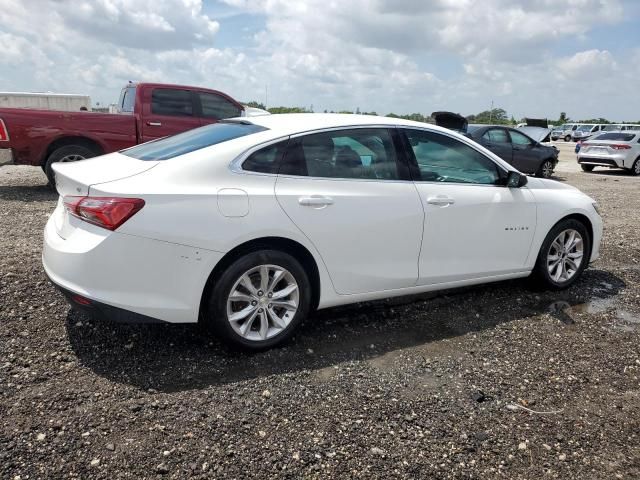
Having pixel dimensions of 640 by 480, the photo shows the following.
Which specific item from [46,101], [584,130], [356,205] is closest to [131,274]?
[356,205]

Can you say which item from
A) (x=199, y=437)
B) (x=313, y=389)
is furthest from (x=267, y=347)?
(x=199, y=437)

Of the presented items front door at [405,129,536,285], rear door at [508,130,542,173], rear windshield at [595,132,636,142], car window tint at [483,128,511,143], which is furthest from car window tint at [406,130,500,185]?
rear windshield at [595,132,636,142]

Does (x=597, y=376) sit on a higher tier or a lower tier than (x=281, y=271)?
lower

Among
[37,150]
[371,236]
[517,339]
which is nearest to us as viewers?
[371,236]

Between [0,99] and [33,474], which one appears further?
[0,99]

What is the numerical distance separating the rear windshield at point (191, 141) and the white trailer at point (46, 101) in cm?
2074

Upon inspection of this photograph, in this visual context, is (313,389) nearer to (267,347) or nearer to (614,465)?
(267,347)

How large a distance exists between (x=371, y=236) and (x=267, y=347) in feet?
3.46

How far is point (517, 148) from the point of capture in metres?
14.6

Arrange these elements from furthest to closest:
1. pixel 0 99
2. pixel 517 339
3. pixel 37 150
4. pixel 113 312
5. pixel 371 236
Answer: pixel 0 99
pixel 37 150
pixel 517 339
pixel 371 236
pixel 113 312

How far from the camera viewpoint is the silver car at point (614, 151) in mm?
17781

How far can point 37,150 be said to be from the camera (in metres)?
8.35

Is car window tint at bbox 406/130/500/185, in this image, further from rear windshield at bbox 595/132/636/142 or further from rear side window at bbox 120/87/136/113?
rear windshield at bbox 595/132/636/142

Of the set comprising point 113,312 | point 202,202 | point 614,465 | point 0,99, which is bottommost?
point 614,465
